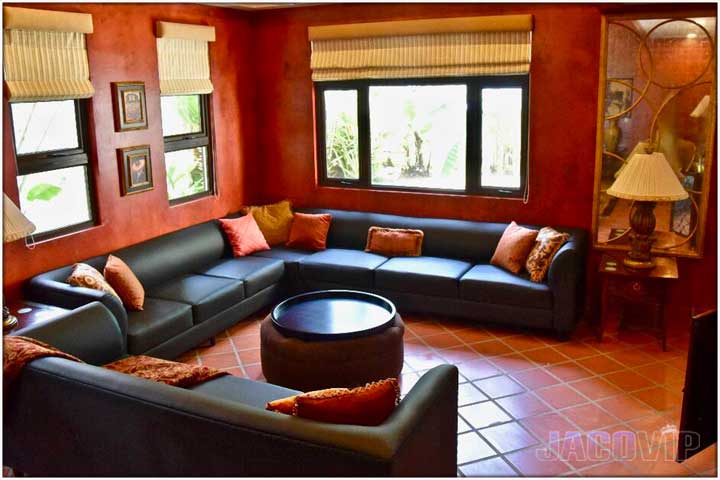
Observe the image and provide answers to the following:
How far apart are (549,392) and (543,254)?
4.15 ft

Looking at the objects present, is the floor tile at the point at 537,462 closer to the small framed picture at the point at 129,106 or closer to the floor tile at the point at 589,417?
the floor tile at the point at 589,417

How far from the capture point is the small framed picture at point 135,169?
5.35 metres

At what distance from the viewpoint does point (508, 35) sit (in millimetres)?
5594

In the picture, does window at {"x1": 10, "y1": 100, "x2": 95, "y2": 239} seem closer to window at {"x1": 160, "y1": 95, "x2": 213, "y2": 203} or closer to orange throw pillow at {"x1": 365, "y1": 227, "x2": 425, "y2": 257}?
window at {"x1": 160, "y1": 95, "x2": 213, "y2": 203}

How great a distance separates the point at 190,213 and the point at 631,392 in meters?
4.02

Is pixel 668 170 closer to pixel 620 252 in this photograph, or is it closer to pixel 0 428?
pixel 620 252

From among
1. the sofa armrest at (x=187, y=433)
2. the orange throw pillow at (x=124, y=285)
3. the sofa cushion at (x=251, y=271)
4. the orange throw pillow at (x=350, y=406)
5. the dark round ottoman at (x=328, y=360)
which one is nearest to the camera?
the sofa armrest at (x=187, y=433)

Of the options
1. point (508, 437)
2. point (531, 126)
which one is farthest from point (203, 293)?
point (531, 126)

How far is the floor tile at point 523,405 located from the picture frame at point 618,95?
2.47 m

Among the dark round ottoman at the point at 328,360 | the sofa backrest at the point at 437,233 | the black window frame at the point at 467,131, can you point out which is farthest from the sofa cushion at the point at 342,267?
the dark round ottoman at the point at 328,360

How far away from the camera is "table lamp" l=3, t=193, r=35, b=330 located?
12.9ft

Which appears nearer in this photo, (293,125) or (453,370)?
(453,370)

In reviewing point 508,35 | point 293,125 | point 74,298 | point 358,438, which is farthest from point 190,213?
point 358,438

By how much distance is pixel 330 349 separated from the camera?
4.06 metres
